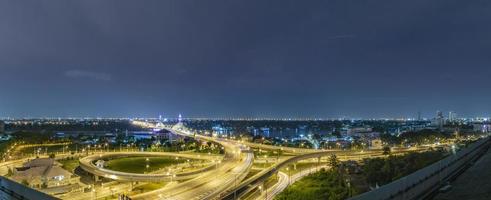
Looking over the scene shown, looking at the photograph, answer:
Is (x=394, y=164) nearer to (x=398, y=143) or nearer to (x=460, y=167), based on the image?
(x=460, y=167)

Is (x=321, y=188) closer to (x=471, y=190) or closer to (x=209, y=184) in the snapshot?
(x=209, y=184)

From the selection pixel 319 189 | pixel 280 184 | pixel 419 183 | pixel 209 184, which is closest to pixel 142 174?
pixel 209 184

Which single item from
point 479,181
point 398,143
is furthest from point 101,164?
point 398,143

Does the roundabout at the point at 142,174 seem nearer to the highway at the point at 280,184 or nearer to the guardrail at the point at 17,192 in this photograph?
the highway at the point at 280,184

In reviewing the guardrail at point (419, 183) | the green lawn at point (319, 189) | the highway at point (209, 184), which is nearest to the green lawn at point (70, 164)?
the highway at point (209, 184)

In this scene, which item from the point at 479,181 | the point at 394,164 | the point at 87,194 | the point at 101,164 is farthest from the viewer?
the point at 101,164

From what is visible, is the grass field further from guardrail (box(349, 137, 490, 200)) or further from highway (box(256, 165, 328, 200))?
guardrail (box(349, 137, 490, 200))
